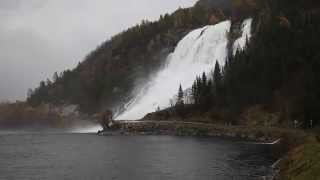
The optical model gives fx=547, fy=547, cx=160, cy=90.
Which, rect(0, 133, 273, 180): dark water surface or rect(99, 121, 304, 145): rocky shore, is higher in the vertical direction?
rect(99, 121, 304, 145): rocky shore

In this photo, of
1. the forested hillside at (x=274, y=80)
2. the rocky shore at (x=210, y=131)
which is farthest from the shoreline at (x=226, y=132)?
the forested hillside at (x=274, y=80)

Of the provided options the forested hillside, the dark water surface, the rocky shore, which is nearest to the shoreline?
the rocky shore

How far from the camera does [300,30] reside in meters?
188

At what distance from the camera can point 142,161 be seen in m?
99.0

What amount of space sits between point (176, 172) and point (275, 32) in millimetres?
124735

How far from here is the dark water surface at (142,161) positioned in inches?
3187

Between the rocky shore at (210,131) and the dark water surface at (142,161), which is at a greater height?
the rocky shore at (210,131)

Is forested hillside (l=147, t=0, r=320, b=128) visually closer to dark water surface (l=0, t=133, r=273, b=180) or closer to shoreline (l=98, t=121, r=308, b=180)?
shoreline (l=98, t=121, r=308, b=180)

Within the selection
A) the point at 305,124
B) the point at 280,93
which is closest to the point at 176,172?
the point at 305,124

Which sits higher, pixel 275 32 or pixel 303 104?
pixel 275 32

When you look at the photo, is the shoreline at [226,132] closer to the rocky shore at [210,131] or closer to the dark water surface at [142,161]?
the rocky shore at [210,131]

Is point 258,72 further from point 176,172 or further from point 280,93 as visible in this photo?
point 176,172

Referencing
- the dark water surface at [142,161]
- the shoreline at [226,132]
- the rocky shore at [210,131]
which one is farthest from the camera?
the rocky shore at [210,131]

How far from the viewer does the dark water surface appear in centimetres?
8094
